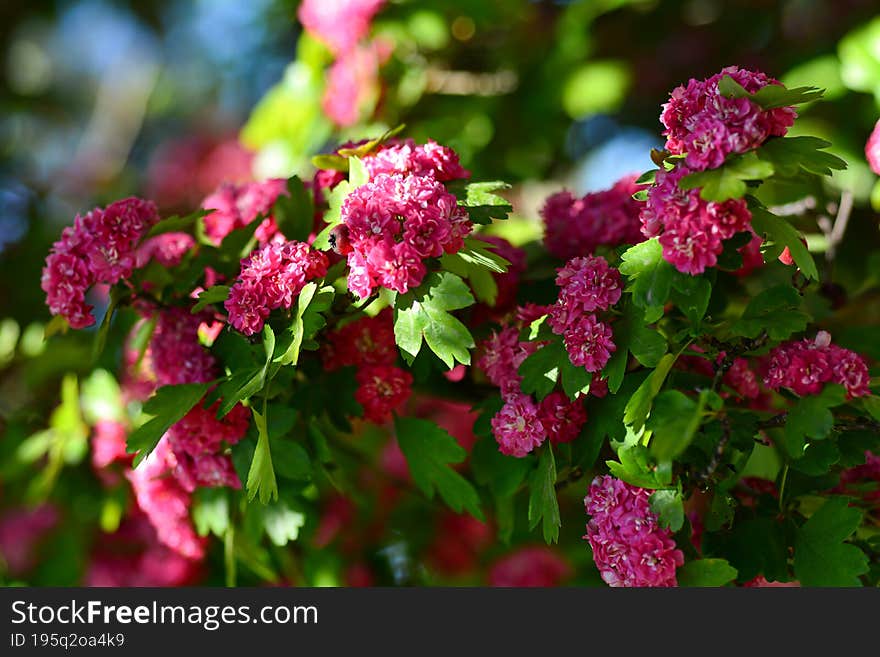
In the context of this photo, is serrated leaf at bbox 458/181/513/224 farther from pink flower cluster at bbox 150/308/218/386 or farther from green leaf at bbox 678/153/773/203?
pink flower cluster at bbox 150/308/218/386

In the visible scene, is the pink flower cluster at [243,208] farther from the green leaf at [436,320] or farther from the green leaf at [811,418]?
the green leaf at [811,418]

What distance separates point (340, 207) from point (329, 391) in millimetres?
245

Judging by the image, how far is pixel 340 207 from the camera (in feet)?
3.24

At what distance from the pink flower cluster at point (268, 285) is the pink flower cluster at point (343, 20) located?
3.16ft

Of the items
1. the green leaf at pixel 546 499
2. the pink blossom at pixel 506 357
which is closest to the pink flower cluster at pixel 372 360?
the pink blossom at pixel 506 357

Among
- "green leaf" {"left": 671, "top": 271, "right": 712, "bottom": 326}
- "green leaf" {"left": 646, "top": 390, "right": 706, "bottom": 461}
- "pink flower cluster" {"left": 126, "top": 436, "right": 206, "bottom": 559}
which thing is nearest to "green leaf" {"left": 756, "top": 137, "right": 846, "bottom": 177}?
"green leaf" {"left": 671, "top": 271, "right": 712, "bottom": 326}

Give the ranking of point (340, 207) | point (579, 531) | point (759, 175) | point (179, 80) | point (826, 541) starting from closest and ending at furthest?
1. point (759, 175)
2. point (826, 541)
3. point (340, 207)
4. point (579, 531)
5. point (179, 80)

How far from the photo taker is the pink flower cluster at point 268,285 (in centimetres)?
94

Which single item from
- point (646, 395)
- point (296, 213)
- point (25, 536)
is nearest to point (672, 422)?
point (646, 395)

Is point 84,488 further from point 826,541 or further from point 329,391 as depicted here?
point 826,541

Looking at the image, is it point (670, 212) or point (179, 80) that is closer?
point (670, 212)

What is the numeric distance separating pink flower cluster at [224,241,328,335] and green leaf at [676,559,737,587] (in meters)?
0.48

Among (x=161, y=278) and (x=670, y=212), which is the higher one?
(x=161, y=278)

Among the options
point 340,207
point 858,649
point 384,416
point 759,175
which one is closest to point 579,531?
point 384,416
